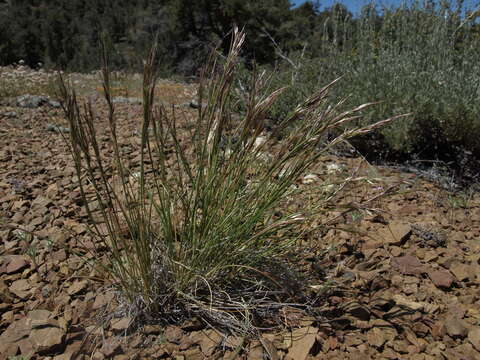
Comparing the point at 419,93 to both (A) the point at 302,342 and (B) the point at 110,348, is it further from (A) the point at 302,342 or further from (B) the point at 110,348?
(B) the point at 110,348

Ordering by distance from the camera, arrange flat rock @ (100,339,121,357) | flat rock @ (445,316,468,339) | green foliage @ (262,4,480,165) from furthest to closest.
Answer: green foliage @ (262,4,480,165) → flat rock @ (445,316,468,339) → flat rock @ (100,339,121,357)

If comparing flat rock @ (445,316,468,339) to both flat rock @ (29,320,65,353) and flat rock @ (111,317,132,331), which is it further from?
flat rock @ (29,320,65,353)

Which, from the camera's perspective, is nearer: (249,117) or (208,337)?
(249,117)

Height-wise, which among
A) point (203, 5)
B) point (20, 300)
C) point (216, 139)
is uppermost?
point (203, 5)

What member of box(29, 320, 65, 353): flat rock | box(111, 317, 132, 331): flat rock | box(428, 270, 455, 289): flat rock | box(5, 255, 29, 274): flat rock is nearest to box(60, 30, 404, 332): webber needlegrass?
box(111, 317, 132, 331): flat rock

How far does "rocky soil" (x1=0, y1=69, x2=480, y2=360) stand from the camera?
1139 mm

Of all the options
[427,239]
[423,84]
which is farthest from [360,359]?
[423,84]

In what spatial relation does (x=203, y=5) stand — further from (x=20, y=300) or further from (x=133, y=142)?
(x=20, y=300)

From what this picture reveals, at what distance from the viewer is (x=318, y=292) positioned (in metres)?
1.35

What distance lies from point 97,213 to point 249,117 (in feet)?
3.62

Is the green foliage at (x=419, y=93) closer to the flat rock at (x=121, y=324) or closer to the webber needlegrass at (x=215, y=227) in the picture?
the webber needlegrass at (x=215, y=227)

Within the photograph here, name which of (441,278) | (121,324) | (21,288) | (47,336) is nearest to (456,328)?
(441,278)

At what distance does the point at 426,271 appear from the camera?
1.54 meters

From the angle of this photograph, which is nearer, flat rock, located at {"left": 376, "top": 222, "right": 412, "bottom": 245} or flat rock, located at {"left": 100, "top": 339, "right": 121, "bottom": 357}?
flat rock, located at {"left": 100, "top": 339, "right": 121, "bottom": 357}
